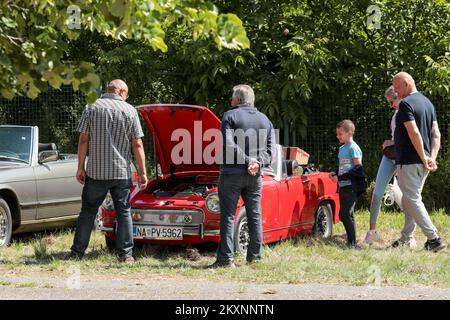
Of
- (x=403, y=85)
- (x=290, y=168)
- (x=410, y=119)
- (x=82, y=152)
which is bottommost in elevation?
(x=290, y=168)

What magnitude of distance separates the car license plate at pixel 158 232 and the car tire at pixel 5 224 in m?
1.94

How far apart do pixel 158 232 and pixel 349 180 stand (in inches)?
96.6

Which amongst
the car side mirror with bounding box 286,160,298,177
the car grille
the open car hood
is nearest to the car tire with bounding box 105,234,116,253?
the car grille

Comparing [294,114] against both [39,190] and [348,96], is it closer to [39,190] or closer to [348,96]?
[348,96]

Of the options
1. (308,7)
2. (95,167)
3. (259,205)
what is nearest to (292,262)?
(259,205)

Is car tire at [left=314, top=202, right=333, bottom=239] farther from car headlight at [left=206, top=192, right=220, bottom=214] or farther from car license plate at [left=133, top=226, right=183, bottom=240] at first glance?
car license plate at [left=133, top=226, right=183, bottom=240]

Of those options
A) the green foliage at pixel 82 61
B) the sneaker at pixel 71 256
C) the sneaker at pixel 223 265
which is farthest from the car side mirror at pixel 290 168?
the green foliage at pixel 82 61

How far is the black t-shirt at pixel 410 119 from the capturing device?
9711 millimetres

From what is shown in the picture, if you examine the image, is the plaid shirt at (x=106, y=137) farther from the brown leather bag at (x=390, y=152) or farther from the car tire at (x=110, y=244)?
the brown leather bag at (x=390, y=152)

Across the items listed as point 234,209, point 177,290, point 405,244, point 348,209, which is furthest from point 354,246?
point 177,290

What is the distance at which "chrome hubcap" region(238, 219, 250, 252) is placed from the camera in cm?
963

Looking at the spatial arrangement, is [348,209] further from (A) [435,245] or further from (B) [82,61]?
(B) [82,61]

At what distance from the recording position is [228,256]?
8.80m

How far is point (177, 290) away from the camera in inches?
300
